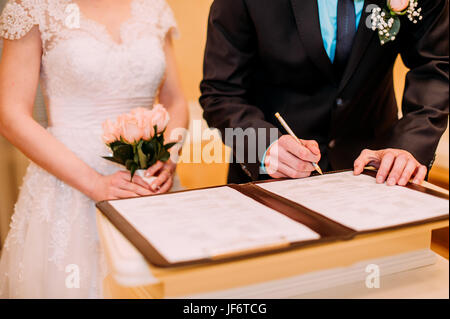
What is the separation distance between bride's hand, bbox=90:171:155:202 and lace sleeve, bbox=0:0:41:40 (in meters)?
0.54

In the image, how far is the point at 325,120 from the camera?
4.97ft

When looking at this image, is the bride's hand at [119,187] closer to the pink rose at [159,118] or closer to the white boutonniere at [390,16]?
the pink rose at [159,118]

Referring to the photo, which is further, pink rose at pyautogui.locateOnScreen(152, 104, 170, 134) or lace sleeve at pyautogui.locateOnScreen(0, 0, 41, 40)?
lace sleeve at pyautogui.locateOnScreen(0, 0, 41, 40)

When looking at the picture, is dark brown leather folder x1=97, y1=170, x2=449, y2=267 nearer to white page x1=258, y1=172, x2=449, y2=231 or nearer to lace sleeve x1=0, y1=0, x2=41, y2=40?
white page x1=258, y1=172, x2=449, y2=231

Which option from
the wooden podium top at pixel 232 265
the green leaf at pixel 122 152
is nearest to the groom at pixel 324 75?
the green leaf at pixel 122 152

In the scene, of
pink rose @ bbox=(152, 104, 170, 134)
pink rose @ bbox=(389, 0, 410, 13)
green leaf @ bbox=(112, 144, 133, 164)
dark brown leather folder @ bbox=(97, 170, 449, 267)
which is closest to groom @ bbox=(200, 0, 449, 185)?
pink rose @ bbox=(389, 0, 410, 13)

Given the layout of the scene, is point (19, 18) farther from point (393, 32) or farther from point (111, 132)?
point (393, 32)

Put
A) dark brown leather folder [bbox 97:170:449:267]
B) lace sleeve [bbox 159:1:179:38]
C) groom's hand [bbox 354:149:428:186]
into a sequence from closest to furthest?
dark brown leather folder [bbox 97:170:449:267] → groom's hand [bbox 354:149:428:186] → lace sleeve [bbox 159:1:179:38]

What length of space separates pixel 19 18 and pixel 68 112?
353mm

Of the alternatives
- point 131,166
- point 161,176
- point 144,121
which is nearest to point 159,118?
point 144,121

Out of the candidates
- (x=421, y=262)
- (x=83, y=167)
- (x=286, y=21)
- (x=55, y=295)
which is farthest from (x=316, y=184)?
(x=55, y=295)

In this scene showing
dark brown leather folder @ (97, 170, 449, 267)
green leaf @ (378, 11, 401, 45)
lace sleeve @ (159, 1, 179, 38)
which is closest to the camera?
dark brown leather folder @ (97, 170, 449, 267)

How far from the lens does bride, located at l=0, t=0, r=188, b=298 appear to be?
1.61 meters

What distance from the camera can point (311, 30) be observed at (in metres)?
1.41
